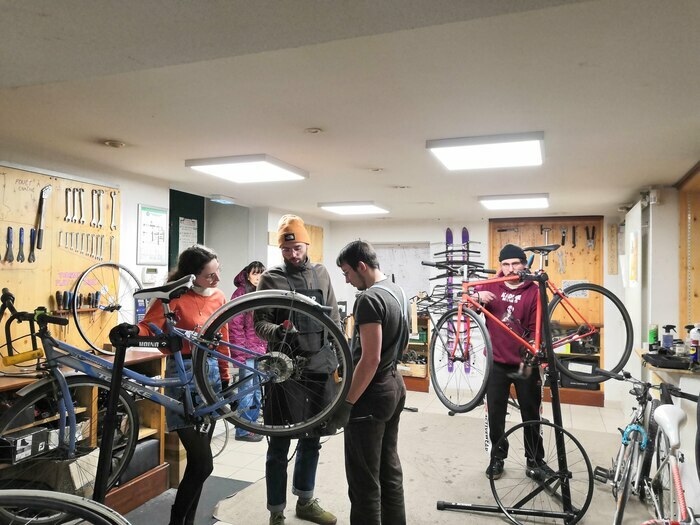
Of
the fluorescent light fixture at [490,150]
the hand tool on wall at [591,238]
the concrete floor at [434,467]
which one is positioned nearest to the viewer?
the fluorescent light fixture at [490,150]

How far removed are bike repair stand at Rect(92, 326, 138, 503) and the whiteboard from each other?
18.4ft

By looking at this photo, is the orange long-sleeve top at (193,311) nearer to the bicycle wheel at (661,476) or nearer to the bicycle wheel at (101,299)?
the bicycle wheel at (101,299)

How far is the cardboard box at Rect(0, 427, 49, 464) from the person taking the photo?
2.26 m

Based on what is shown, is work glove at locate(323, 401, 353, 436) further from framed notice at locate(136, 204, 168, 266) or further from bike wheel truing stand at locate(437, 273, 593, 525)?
framed notice at locate(136, 204, 168, 266)

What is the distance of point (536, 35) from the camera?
4.93 ft

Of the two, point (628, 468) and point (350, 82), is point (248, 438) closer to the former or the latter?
point (628, 468)

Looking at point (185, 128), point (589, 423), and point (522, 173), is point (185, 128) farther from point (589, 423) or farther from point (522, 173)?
point (589, 423)

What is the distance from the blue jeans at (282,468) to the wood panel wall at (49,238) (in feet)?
5.32

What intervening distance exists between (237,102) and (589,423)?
189 inches

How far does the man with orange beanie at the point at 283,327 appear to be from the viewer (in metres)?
2.10

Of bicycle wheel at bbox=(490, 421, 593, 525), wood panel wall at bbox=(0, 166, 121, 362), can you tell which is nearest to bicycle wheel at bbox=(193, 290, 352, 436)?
bicycle wheel at bbox=(490, 421, 593, 525)

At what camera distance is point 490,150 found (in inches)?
109

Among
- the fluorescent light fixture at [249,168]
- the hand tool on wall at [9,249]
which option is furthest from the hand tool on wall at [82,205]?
the fluorescent light fixture at [249,168]

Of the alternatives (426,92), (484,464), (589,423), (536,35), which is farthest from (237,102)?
(589,423)
